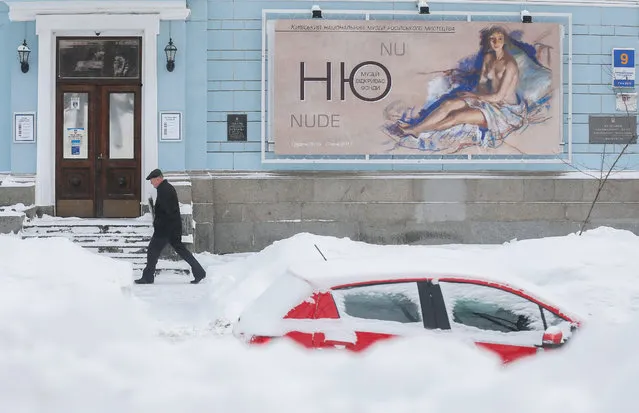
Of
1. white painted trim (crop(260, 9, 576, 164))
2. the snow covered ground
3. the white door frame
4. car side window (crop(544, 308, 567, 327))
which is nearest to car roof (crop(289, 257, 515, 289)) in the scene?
the snow covered ground

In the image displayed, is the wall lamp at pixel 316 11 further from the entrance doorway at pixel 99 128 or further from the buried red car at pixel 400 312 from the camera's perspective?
the buried red car at pixel 400 312

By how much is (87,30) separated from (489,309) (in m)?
11.6

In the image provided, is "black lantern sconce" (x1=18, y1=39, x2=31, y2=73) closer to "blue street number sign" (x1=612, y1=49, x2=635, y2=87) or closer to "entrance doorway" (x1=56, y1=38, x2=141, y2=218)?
"entrance doorway" (x1=56, y1=38, x2=141, y2=218)

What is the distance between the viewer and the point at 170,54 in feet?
47.4

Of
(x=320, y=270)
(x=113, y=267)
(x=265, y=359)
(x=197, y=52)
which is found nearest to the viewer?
(x=265, y=359)

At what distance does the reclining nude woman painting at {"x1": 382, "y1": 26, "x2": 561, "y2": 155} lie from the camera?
15102 mm

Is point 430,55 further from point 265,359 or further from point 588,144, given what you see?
point 265,359

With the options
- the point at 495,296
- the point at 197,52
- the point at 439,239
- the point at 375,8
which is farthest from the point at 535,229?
the point at 495,296

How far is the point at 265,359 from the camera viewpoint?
12.9 ft

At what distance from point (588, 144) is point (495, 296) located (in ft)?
36.1

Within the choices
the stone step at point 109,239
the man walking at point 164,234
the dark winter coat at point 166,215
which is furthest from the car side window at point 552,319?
the stone step at point 109,239

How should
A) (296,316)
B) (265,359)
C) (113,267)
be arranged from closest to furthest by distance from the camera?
1. (265,359)
2. (296,316)
3. (113,267)

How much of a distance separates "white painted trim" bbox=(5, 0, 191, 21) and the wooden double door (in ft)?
4.72

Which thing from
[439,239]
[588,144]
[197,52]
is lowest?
[439,239]
